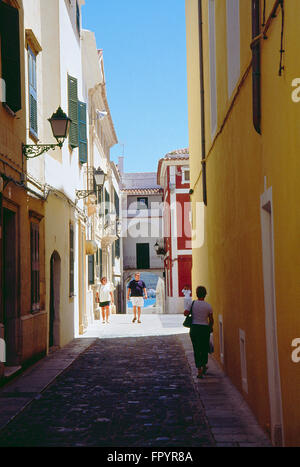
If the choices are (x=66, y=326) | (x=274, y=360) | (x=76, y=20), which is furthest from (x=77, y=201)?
(x=274, y=360)

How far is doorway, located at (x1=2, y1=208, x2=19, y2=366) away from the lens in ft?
35.9

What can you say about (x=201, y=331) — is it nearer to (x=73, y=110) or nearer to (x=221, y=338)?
(x=221, y=338)

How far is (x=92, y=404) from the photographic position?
28.1 feet

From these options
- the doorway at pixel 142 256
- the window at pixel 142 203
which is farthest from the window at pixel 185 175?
the doorway at pixel 142 256

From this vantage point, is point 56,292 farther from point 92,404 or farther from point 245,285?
point 245,285

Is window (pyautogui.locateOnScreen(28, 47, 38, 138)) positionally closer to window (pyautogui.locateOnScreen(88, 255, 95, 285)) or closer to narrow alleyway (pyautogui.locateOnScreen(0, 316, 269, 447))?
narrow alleyway (pyautogui.locateOnScreen(0, 316, 269, 447))

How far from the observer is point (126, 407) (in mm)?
8320

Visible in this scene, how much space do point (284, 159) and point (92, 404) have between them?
4634mm

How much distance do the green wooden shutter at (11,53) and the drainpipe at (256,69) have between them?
15.8 ft

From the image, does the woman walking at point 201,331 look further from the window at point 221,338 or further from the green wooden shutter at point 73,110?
the green wooden shutter at point 73,110

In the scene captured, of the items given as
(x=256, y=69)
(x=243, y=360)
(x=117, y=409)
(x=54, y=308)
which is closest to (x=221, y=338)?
(x=243, y=360)

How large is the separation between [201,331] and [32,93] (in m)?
5.48

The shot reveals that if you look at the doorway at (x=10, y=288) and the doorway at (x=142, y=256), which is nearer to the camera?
the doorway at (x=10, y=288)

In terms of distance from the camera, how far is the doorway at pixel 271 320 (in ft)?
19.6
